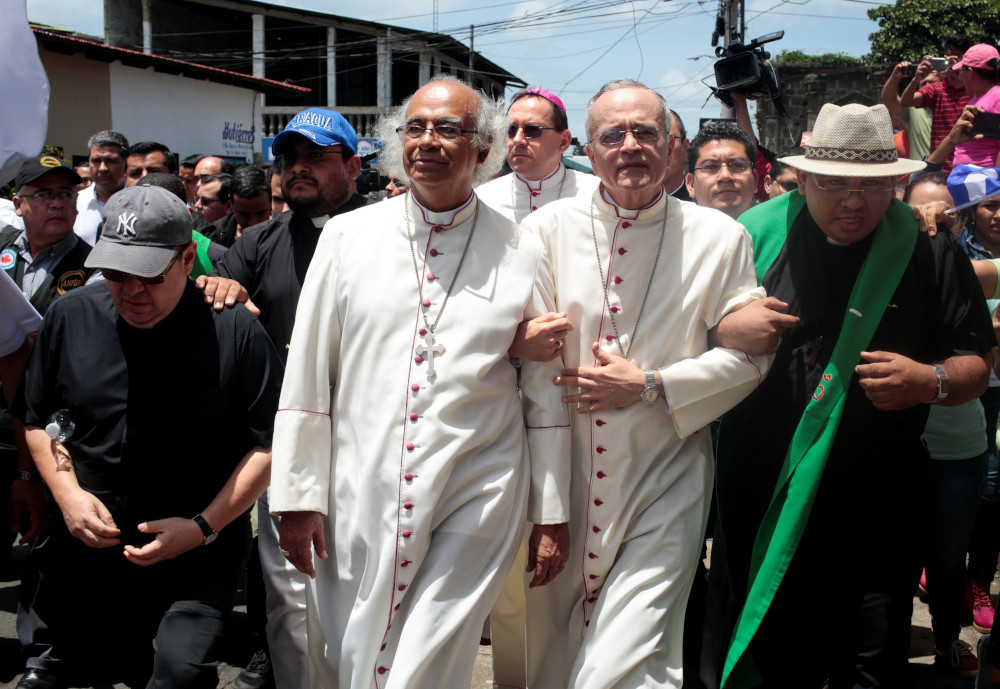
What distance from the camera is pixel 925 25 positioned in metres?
28.4

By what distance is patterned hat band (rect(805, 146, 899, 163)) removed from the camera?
10.7 feet

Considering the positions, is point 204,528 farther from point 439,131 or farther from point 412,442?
point 439,131

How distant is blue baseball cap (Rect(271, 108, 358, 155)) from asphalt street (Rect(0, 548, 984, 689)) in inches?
92.6

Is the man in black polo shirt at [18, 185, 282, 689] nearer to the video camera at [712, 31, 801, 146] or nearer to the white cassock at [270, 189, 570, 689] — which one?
→ the white cassock at [270, 189, 570, 689]

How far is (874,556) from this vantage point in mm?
3340

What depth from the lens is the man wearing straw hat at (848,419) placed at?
326 cm

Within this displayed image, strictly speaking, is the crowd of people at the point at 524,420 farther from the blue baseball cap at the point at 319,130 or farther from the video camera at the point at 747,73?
the video camera at the point at 747,73

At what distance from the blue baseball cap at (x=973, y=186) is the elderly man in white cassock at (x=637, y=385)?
64.2 inches

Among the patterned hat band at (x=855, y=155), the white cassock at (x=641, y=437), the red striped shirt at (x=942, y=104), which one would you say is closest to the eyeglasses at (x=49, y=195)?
the white cassock at (x=641, y=437)

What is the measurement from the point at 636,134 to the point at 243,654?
122 inches

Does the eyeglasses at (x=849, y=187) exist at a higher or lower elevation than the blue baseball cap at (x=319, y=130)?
lower

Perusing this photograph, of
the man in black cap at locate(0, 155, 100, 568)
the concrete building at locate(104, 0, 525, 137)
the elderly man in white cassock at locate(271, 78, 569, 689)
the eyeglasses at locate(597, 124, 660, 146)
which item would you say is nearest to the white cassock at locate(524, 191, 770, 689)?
the elderly man in white cassock at locate(271, 78, 569, 689)

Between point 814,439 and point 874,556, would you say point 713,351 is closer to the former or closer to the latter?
point 814,439

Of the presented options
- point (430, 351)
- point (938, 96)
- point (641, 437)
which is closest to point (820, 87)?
point (938, 96)
